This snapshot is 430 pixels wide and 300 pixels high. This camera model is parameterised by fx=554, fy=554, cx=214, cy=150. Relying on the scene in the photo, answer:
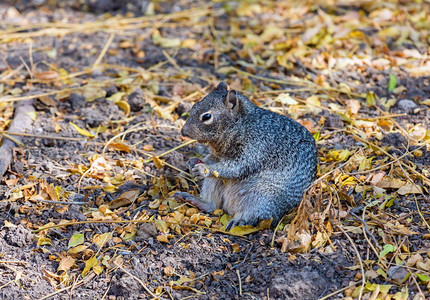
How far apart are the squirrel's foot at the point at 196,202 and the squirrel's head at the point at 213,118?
0.56m

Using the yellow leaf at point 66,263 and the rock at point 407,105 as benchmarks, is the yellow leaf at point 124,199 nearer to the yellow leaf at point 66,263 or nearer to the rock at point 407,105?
the yellow leaf at point 66,263

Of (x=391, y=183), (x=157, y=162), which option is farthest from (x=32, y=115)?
(x=391, y=183)

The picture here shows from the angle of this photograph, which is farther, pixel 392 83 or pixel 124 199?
pixel 392 83

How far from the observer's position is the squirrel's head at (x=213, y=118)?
4598 millimetres

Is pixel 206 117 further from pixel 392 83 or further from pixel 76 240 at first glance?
pixel 392 83

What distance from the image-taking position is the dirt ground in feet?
12.9

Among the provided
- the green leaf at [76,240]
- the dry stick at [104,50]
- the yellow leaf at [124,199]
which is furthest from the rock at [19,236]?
the dry stick at [104,50]

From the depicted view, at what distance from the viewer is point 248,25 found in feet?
26.8

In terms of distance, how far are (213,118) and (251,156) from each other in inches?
17.5

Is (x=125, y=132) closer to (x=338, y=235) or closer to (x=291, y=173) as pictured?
(x=291, y=173)

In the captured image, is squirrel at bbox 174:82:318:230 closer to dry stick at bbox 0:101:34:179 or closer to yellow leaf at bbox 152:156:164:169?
yellow leaf at bbox 152:156:164:169

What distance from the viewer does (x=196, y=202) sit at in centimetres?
482

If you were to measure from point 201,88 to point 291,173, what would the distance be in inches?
92.7

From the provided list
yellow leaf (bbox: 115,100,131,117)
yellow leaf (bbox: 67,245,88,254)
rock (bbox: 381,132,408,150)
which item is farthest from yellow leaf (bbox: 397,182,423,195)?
yellow leaf (bbox: 115,100,131,117)
